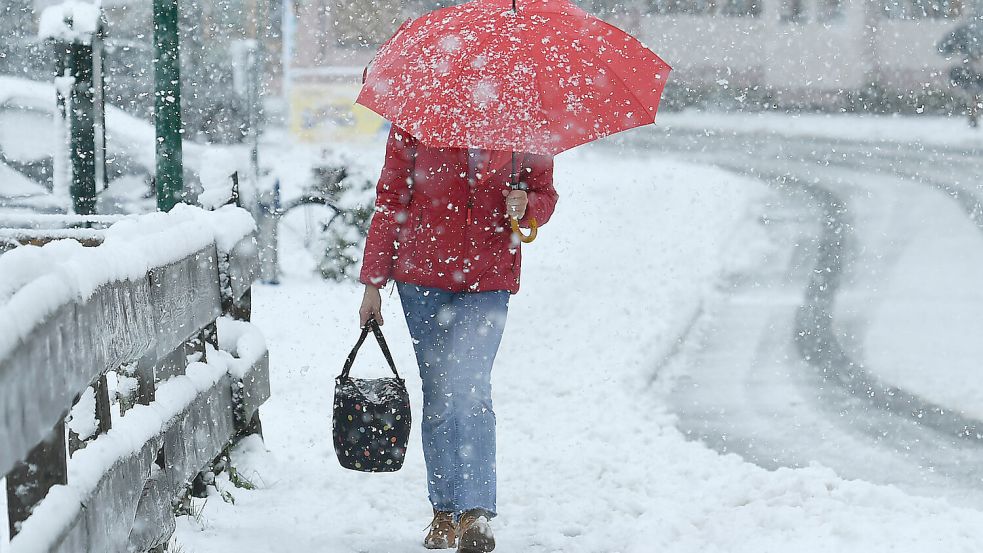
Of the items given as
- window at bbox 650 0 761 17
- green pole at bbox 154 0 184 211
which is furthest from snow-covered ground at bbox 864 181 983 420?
window at bbox 650 0 761 17

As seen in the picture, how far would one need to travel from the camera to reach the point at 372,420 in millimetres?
4535

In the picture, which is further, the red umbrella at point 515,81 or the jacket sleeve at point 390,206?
the jacket sleeve at point 390,206

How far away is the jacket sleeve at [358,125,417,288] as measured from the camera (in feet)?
14.5

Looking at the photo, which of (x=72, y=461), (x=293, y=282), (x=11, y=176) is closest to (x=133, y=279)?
(x=72, y=461)

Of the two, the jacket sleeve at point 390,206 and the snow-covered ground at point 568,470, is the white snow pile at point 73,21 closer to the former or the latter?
the snow-covered ground at point 568,470

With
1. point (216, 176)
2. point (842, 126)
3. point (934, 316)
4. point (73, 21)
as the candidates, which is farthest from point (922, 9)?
point (216, 176)

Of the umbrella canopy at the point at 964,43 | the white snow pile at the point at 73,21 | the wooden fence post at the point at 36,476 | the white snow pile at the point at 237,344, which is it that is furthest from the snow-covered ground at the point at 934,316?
→ the umbrella canopy at the point at 964,43

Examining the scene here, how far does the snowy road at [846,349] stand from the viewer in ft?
22.6

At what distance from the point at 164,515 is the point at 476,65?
1835 millimetres

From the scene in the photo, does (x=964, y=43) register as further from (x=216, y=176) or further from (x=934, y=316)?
(x=216, y=176)

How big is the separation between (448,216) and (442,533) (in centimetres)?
123

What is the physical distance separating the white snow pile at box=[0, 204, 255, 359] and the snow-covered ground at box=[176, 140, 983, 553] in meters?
1.09

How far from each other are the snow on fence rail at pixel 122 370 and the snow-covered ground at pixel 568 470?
47 cm

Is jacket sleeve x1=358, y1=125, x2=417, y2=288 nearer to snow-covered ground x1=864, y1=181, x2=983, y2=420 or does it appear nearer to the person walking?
the person walking
